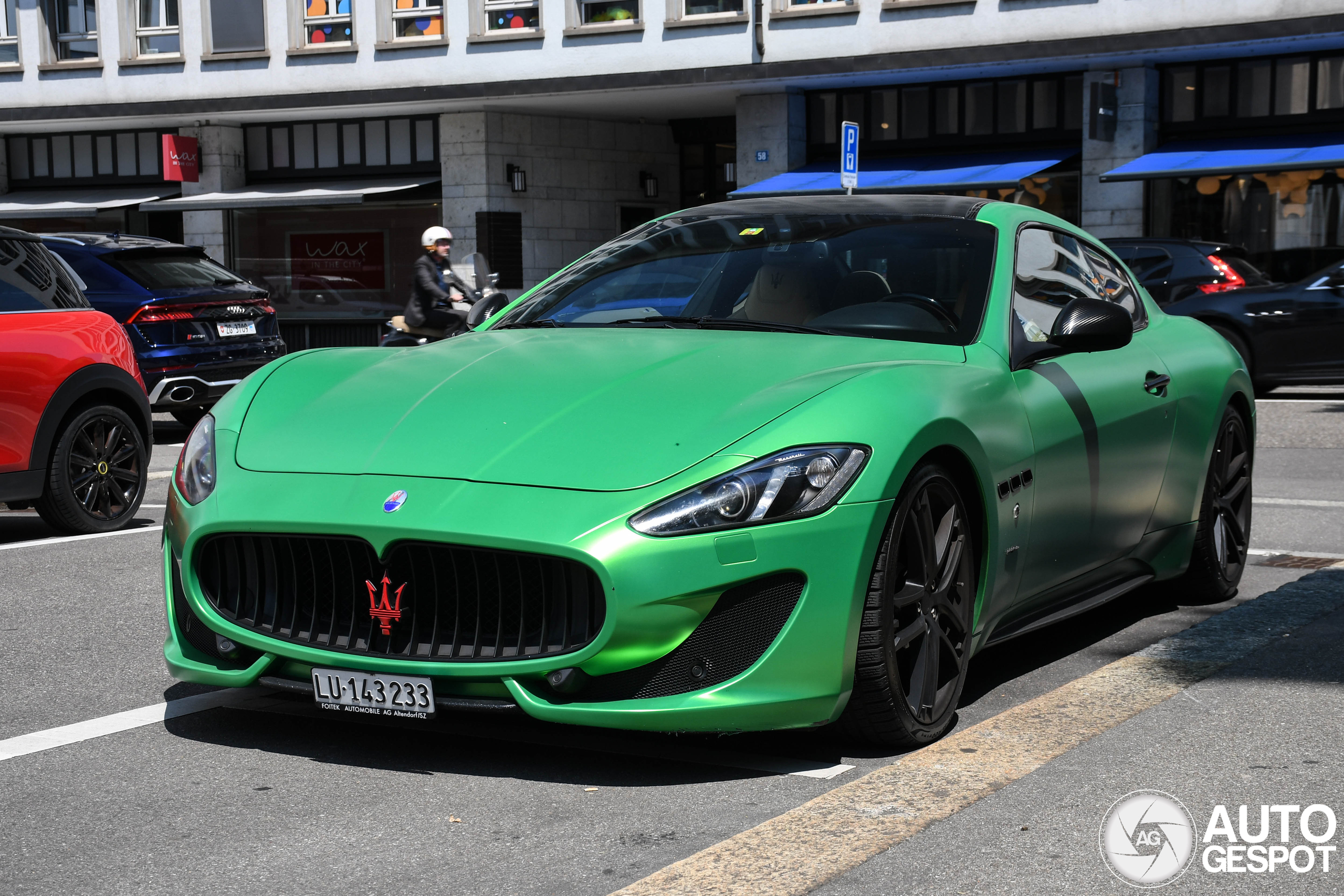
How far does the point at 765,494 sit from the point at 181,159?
28.7 metres

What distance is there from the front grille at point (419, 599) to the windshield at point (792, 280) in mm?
1403

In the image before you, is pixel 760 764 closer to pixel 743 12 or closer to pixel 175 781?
pixel 175 781

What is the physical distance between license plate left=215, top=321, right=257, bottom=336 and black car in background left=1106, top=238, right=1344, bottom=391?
28.2ft

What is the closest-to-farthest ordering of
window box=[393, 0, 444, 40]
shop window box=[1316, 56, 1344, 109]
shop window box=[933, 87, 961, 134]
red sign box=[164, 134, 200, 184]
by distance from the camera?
1. shop window box=[1316, 56, 1344, 109]
2. shop window box=[933, 87, 961, 134]
3. window box=[393, 0, 444, 40]
4. red sign box=[164, 134, 200, 184]

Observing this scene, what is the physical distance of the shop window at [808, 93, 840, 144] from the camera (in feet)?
89.2

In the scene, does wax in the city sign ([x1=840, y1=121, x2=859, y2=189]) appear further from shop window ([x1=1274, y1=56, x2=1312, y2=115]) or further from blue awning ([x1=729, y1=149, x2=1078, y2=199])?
shop window ([x1=1274, y1=56, x2=1312, y2=115])

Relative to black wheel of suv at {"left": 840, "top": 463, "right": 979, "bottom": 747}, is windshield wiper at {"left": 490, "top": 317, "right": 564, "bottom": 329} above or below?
above

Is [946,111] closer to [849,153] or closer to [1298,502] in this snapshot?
[849,153]

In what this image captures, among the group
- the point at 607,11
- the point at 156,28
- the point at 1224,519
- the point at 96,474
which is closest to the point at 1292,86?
the point at 607,11

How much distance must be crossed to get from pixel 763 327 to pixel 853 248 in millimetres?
458

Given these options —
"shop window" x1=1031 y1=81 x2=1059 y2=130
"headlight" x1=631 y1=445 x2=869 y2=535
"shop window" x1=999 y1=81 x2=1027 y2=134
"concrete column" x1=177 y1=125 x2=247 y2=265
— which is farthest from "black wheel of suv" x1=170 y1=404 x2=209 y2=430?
"concrete column" x1=177 y1=125 x2=247 y2=265

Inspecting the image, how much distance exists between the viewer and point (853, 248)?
5.21 m

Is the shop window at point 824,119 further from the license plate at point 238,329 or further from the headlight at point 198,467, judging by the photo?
the headlight at point 198,467

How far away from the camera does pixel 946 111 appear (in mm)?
26078
